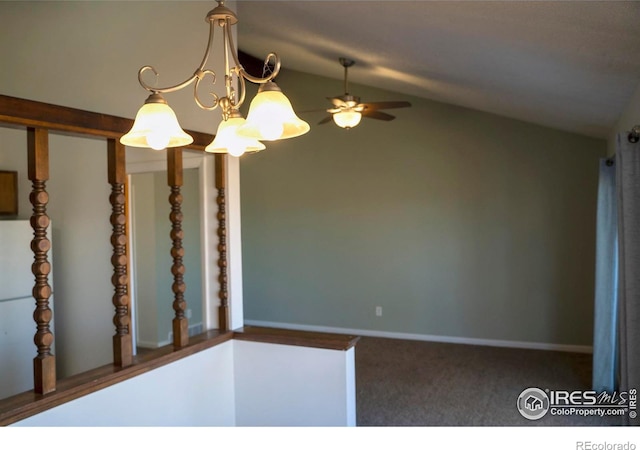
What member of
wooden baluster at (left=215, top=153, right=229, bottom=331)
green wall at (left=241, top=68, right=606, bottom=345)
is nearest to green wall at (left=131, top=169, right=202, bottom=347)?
green wall at (left=241, top=68, right=606, bottom=345)

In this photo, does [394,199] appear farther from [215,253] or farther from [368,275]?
[215,253]

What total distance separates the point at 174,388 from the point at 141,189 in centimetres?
377

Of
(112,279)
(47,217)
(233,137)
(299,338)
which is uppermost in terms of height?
(233,137)

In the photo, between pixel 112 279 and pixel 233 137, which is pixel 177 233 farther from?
pixel 233 137

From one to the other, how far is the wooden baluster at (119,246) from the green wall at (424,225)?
4.05 metres

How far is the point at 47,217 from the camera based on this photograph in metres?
1.91

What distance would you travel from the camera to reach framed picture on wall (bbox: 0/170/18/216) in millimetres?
4066

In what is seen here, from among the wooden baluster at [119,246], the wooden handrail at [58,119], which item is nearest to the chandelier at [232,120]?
the wooden handrail at [58,119]

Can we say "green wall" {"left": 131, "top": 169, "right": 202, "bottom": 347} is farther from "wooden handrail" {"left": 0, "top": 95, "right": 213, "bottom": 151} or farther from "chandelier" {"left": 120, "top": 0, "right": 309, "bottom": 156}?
"chandelier" {"left": 120, "top": 0, "right": 309, "bottom": 156}

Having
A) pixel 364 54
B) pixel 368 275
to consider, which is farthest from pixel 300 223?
pixel 364 54

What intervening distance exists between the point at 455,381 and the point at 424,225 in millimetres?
1954

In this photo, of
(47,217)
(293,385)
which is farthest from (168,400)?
(47,217)

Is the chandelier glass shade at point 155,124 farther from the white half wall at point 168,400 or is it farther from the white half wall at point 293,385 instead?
the white half wall at point 293,385

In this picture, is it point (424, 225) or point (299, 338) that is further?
point (424, 225)
